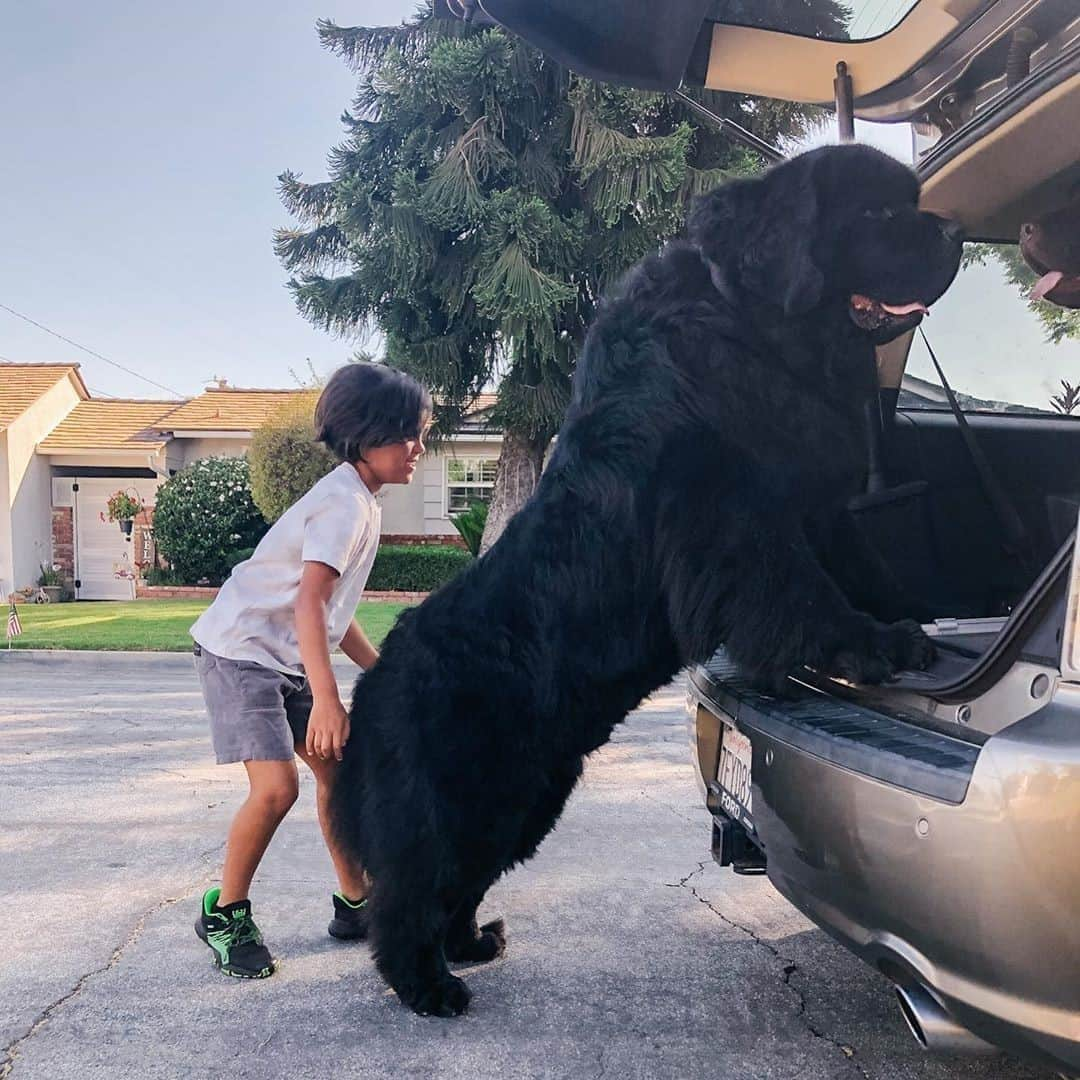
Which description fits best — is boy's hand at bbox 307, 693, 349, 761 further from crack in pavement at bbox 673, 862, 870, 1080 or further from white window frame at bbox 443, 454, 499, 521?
white window frame at bbox 443, 454, 499, 521

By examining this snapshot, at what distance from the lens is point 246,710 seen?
8.88 feet

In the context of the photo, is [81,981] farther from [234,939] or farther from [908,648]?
[908,648]

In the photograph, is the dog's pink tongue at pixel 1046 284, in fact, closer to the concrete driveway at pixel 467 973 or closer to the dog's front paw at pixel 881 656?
the dog's front paw at pixel 881 656

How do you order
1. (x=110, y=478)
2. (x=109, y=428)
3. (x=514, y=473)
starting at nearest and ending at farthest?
(x=514, y=473), (x=110, y=478), (x=109, y=428)

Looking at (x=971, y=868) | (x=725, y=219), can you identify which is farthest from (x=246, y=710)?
(x=971, y=868)

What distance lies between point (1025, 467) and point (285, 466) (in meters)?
13.2

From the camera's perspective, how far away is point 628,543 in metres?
2.15

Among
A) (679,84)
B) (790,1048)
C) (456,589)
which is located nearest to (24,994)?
(456,589)

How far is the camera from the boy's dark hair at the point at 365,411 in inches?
110

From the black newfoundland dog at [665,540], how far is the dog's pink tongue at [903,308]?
0.01 m

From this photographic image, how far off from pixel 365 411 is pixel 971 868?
1965 mm

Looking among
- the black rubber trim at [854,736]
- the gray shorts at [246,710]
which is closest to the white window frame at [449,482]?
the gray shorts at [246,710]

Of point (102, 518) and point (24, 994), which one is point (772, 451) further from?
point (102, 518)

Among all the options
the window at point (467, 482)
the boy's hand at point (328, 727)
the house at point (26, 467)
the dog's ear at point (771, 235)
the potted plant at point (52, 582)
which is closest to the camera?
the dog's ear at point (771, 235)
